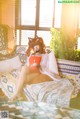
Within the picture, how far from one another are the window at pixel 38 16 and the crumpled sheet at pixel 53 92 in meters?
0.33

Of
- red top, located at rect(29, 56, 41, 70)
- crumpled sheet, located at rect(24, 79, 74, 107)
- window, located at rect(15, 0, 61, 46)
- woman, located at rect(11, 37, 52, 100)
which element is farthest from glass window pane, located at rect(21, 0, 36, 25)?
crumpled sheet, located at rect(24, 79, 74, 107)

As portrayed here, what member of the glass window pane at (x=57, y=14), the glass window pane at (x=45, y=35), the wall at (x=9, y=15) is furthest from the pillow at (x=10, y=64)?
the glass window pane at (x=57, y=14)

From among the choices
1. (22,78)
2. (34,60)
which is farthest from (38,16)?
(22,78)

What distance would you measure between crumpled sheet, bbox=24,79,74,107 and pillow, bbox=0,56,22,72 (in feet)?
0.62

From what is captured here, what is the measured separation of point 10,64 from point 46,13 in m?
0.46

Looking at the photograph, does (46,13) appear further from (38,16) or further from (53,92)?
(53,92)

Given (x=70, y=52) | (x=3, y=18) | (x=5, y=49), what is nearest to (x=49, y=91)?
(x=70, y=52)

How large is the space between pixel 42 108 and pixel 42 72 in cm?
26

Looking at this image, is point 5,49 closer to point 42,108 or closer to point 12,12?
point 12,12

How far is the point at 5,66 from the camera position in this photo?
1.88m

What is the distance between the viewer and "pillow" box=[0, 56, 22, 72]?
5.98ft

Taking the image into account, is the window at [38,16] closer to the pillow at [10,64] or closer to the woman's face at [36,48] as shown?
the woman's face at [36,48]

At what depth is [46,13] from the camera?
1.72 meters

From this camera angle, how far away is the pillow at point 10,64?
1.82 m
